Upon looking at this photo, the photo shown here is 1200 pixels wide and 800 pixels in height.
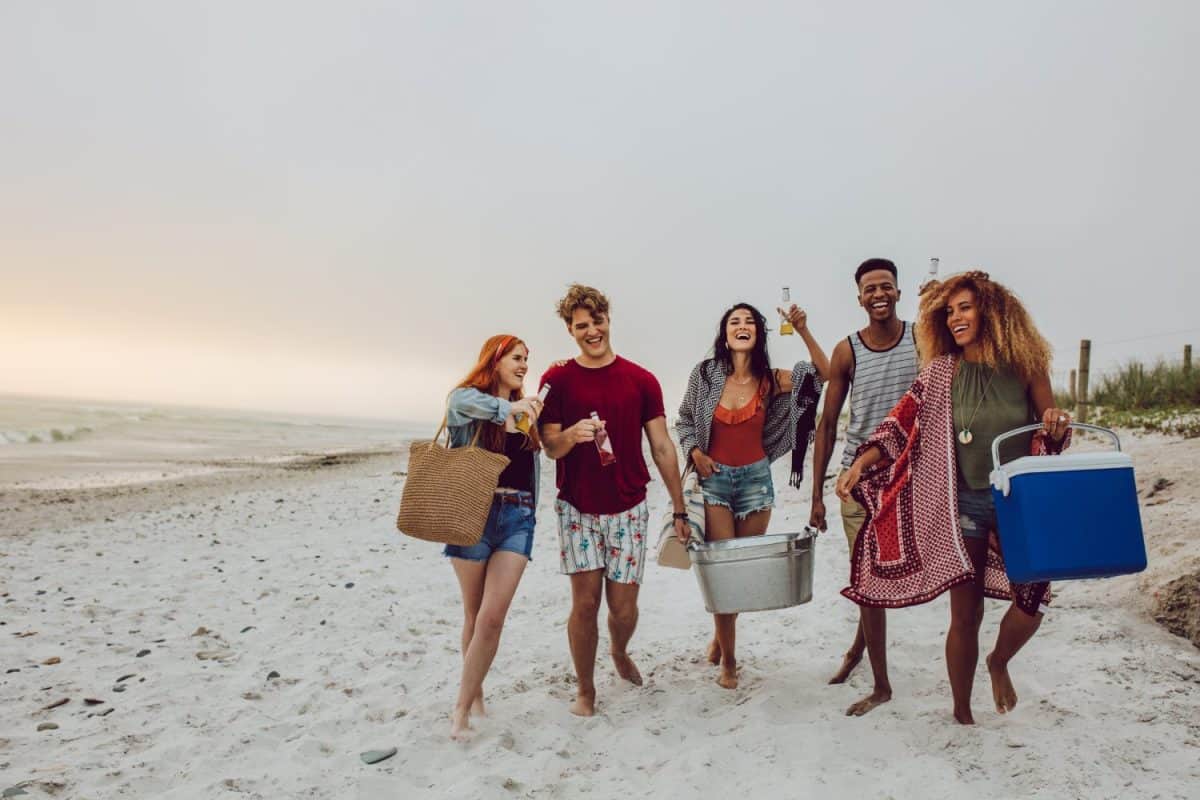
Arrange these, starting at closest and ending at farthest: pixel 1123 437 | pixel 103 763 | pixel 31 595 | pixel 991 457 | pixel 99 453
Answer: pixel 991 457
pixel 103 763
pixel 31 595
pixel 1123 437
pixel 99 453

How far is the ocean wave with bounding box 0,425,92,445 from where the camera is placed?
26.1 metres

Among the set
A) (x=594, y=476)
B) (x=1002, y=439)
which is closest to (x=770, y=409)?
(x=594, y=476)

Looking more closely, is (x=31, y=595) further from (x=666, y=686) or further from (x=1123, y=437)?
(x=1123, y=437)

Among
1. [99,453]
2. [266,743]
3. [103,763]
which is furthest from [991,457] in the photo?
[99,453]

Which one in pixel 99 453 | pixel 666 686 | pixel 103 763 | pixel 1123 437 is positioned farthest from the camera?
pixel 99 453

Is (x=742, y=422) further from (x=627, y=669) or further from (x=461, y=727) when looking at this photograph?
(x=461, y=727)

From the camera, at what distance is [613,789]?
3.27 meters

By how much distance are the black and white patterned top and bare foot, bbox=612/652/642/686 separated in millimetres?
1160

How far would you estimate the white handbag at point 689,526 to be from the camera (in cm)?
410

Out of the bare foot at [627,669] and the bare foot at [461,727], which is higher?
the bare foot at [627,669]

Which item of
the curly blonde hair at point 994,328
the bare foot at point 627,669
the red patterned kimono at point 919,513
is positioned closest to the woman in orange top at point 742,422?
the bare foot at point 627,669

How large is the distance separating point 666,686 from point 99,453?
78.4ft

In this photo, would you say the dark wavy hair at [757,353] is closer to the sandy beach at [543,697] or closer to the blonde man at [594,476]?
the blonde man at [594,476]

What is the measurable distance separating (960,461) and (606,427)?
5.23 ft
